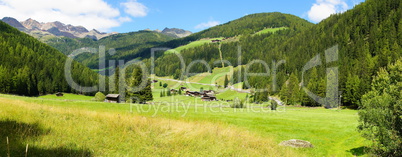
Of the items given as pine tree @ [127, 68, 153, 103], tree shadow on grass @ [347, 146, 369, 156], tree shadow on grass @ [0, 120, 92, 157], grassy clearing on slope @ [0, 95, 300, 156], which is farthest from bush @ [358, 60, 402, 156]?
pine tree @ [127, 68, 153, 103]

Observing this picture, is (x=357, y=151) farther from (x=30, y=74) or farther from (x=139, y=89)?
(x=30, y=74)

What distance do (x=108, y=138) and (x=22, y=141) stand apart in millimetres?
3741

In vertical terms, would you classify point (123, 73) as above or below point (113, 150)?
above

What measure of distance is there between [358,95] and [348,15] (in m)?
141

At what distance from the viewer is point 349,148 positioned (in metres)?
24.5

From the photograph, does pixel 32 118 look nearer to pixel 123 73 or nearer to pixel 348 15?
pixel 123 73

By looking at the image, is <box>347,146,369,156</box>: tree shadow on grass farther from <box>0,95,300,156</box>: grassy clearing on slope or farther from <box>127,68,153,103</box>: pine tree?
<box>127,68,153,103</box>: pine tree

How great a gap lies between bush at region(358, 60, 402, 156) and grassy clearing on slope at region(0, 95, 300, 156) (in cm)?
1008

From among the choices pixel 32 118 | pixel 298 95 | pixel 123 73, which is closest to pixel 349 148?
pixel 32 118

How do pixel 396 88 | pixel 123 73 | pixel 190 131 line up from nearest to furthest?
pixel 190 131, pixel 396 88, pixel 123 73

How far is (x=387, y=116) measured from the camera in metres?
18.6

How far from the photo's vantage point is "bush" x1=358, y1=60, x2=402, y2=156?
18.2 metres

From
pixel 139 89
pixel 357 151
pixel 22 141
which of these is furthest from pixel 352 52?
pixel 22 141

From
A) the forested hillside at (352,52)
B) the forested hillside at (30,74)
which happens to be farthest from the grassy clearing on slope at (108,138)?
the forested hillside at (30,74)
